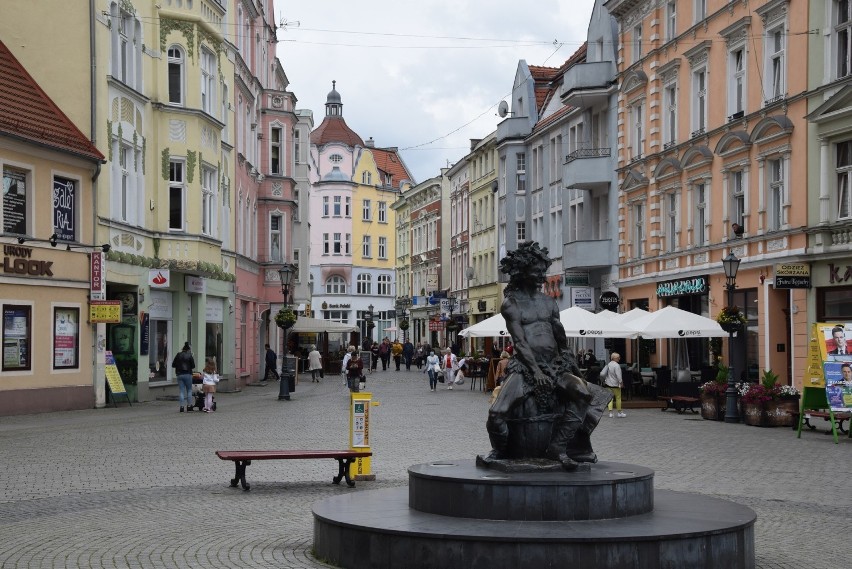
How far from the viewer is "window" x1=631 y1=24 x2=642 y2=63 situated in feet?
141

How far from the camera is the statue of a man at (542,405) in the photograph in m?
11.0

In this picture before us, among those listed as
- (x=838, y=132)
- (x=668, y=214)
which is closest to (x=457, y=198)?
(x=668, y=214)

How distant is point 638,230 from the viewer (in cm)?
4362

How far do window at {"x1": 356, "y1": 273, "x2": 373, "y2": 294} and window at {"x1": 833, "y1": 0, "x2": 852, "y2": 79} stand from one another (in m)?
91.3

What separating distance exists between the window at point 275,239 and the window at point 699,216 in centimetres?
2173

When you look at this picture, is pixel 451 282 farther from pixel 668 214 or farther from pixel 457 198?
pixel 668 214

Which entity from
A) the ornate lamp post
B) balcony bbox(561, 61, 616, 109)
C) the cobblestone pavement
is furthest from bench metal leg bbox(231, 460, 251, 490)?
balcony bbox(561, 61, 616, 109)

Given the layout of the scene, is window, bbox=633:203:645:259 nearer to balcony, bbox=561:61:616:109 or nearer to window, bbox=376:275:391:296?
balcony, bbox=561:61:616:109

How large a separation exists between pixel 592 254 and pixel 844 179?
18.5 metres

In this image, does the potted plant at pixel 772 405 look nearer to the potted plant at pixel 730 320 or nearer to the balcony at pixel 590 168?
the potted plant at pixel 730 320

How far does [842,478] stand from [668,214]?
973 inches

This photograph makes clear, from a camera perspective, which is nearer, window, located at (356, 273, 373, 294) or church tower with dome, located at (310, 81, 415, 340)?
church tower with dome, located at (310, 81, 415, 340)

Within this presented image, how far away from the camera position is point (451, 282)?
84.7 meters

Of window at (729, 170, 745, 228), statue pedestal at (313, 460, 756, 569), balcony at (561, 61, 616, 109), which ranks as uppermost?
balcony at (561, 61, 616, 109)
